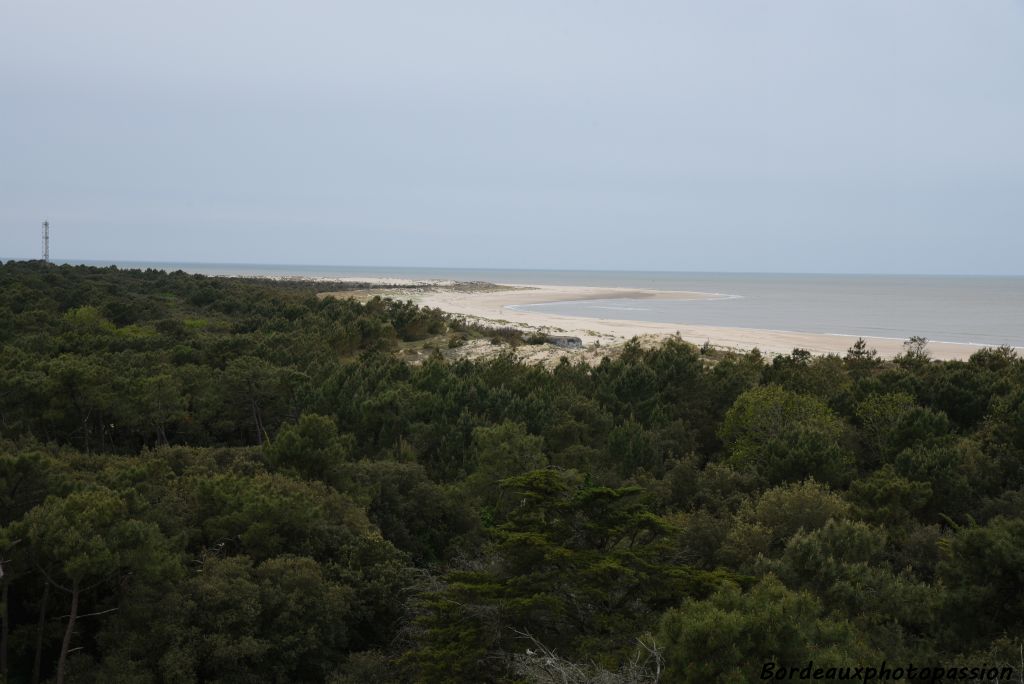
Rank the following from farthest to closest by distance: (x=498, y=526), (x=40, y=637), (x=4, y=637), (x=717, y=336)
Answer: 1. (x=717, y=336)
2. (x=498, y=526)
3. (x=40, y=637)
4. (x=4, y=637)

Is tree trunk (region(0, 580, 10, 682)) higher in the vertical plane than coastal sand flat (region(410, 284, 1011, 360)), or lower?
lower

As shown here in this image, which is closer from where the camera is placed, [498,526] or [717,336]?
[498,526]

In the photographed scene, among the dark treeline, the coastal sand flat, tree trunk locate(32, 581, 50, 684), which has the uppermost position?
the coastal sand flat

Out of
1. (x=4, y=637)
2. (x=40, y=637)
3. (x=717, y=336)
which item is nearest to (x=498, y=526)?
(x=40, y=637)

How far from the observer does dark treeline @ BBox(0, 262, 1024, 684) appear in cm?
1070

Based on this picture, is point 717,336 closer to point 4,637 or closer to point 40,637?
point 40,637

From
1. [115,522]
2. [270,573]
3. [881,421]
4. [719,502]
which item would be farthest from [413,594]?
[881,421]

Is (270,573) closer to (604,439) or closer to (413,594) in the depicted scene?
(413,594)

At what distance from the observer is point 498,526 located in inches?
505

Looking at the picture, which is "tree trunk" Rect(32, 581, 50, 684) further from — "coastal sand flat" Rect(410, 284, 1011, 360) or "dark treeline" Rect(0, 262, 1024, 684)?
"coastal sand flat" Rect(410, 284, 1011, 360)

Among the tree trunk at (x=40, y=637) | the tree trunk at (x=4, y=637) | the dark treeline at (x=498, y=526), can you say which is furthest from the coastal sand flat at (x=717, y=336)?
the tree trunk at (x=4, y=637)

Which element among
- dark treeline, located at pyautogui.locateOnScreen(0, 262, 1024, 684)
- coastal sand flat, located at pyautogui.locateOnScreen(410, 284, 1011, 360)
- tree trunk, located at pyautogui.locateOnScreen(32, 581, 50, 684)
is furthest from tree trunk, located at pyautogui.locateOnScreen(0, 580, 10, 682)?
coastal sand flat, located at pyautogui.locateOnScreen(410, 284, 1011, 360)

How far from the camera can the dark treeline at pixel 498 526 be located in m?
10.7

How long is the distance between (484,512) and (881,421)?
1223 cm
